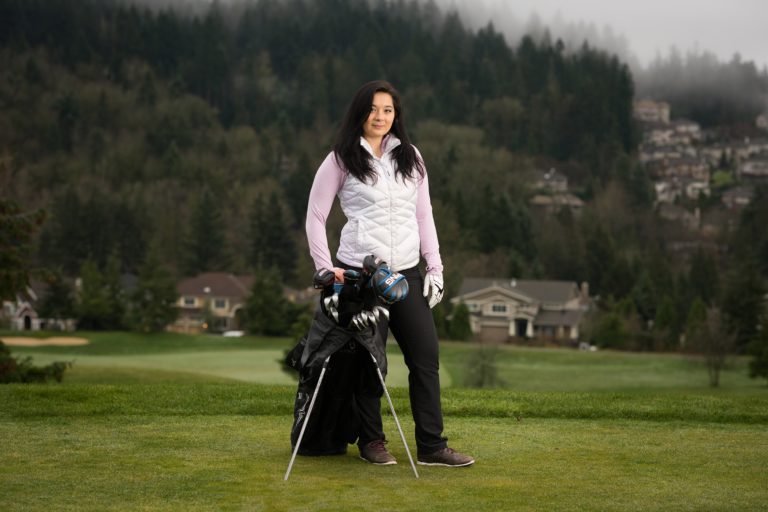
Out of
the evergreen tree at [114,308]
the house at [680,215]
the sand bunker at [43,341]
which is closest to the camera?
the sand bunker at [43,341]

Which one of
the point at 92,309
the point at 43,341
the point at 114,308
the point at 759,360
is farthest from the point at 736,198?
the point at 759,360

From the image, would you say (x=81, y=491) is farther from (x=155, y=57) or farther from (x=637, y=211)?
(x=155, y=57)

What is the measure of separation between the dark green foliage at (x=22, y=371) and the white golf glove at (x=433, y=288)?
60.8 ft

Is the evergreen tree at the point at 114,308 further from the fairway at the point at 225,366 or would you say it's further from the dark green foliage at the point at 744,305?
the dark green foliage at the point at 744,305

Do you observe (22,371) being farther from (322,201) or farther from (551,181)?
(551,181)

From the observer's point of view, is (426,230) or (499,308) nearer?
(426,230)

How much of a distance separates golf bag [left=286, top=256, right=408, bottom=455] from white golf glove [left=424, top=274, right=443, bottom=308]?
1.01 ft

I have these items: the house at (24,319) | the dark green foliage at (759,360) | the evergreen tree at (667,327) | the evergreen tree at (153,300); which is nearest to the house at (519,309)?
the evergreen tree at (667,327)

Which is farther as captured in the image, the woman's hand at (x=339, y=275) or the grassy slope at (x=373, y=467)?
the woman's hand at (x=339, y=275)

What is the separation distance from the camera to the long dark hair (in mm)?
6715

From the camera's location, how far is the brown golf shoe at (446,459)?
257 inches

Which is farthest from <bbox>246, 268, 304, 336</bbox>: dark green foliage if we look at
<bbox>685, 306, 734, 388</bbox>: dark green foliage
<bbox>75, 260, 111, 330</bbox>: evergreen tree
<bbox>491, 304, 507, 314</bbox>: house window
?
<bbox>685, 306, 734, 388</bbox>: dark green foliage

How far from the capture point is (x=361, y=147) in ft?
22.3

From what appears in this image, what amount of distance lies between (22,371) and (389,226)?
790 inches
